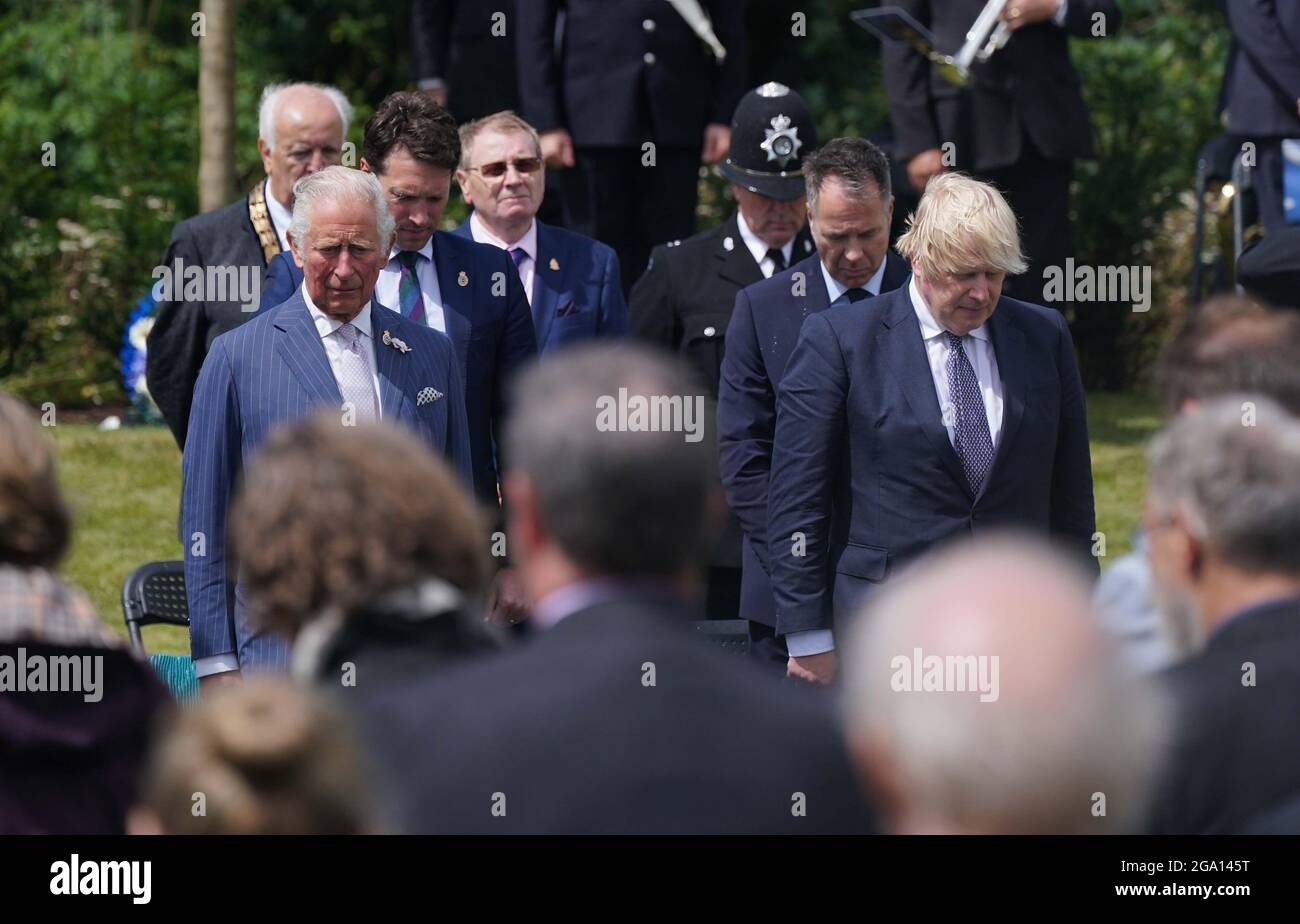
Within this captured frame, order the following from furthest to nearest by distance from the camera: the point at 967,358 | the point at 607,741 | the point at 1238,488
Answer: the point at 967,358
the point at 1238,488
the point at 607,741

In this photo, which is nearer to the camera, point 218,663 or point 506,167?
point 218,663

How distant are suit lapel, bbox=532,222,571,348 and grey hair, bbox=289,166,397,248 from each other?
1.23 metres

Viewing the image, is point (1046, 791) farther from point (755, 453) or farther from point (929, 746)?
point (755, 453)

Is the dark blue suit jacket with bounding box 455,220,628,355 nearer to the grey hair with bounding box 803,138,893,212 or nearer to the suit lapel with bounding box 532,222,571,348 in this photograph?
the suit lapel with bounding box 532,222,571,348

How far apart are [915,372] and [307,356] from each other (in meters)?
1.53

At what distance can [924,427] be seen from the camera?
5363 mm

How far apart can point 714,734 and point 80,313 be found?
9.37 meters

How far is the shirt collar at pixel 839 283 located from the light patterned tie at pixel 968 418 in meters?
0.78

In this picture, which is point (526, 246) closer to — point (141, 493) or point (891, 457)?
point (891, 457)

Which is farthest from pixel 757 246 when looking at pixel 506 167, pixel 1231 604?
pixel 1231 604

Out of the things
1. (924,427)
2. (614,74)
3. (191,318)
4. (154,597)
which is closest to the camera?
(924,427)

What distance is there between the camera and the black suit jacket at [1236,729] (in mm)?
→ 3164
